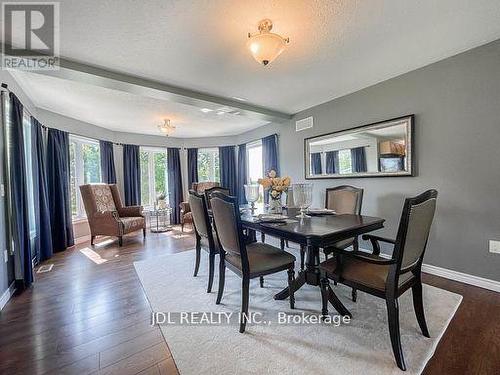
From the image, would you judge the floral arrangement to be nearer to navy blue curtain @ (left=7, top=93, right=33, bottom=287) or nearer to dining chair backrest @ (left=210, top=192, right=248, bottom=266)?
dining chair backrest @ (left=210, top=192, right=248, bottom=266)

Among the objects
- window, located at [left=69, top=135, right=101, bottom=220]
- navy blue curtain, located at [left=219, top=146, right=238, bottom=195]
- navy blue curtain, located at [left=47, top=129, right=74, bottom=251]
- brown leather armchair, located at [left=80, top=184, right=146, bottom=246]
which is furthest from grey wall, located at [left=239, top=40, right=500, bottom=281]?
window, located at [left=69, top=135, right=101, bottom=220]

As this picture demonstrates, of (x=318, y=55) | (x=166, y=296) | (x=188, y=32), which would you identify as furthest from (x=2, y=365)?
(x=318, y=55)

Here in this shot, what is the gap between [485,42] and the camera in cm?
216

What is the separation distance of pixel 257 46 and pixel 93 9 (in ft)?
3.92

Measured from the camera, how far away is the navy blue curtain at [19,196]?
7.69 ft

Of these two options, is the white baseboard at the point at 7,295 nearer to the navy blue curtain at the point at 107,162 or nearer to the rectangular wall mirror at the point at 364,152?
the navy blue curtain at the point at 107,162

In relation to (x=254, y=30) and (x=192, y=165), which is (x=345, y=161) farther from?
(x=192, y=165)

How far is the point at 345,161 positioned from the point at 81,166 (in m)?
5.09

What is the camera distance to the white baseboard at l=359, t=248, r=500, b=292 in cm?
218

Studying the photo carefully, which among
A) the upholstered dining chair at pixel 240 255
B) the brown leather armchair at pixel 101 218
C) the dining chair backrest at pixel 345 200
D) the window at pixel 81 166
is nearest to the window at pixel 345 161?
the dining chair backrest at pixel 345 200

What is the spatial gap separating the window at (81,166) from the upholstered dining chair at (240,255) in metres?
4.10

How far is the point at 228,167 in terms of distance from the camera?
20.4ft

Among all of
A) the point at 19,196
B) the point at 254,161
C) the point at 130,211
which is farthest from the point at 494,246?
the point at 130,211

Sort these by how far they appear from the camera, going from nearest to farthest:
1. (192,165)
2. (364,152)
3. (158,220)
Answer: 1. (364,152)
2. (158,220)
3. (192,165)
